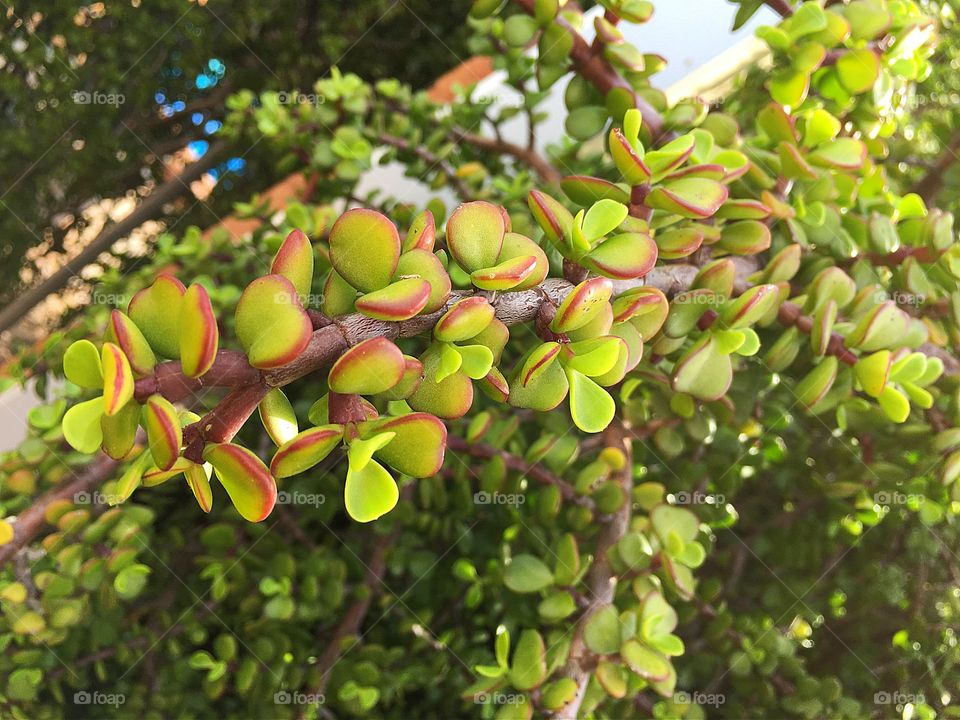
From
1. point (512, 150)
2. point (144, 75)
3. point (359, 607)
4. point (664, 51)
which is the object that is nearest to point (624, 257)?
point (359, 607)

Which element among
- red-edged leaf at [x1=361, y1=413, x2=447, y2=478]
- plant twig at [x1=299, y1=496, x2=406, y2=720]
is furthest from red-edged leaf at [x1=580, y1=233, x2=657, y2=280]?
plant twig at [x1=299, y1=496, x2=406, y2=720]

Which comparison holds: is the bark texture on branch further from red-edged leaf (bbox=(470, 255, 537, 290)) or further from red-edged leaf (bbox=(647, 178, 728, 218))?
red-edged leaf (bbox=(470, 255, 537, 290))

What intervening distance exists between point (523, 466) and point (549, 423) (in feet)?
0.16

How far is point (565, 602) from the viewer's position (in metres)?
0.50

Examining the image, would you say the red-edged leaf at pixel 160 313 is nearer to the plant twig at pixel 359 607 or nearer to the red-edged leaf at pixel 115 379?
the red-edged leaf at pixel 115 379

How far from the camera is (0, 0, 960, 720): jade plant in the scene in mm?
277

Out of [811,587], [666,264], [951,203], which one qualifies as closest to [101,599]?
[666,264]

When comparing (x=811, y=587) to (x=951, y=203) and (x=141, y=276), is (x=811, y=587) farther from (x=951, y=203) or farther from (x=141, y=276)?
(x=141, y=276)

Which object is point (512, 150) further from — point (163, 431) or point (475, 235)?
point (163, 431)

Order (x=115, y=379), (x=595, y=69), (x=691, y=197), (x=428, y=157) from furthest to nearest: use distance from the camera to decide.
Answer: (x=428, y=157) < (x=595, y=69) < (x=691, y=197) < (x=115, y=379)

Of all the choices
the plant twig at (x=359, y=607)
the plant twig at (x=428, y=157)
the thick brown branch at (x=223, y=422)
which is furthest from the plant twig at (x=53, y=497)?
the plant twig at (x=428, y=157)

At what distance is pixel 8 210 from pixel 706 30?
1.20m

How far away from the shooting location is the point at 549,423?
1.99ft

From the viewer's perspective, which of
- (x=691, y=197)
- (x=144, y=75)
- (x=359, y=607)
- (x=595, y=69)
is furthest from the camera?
(x=144, y=75)
